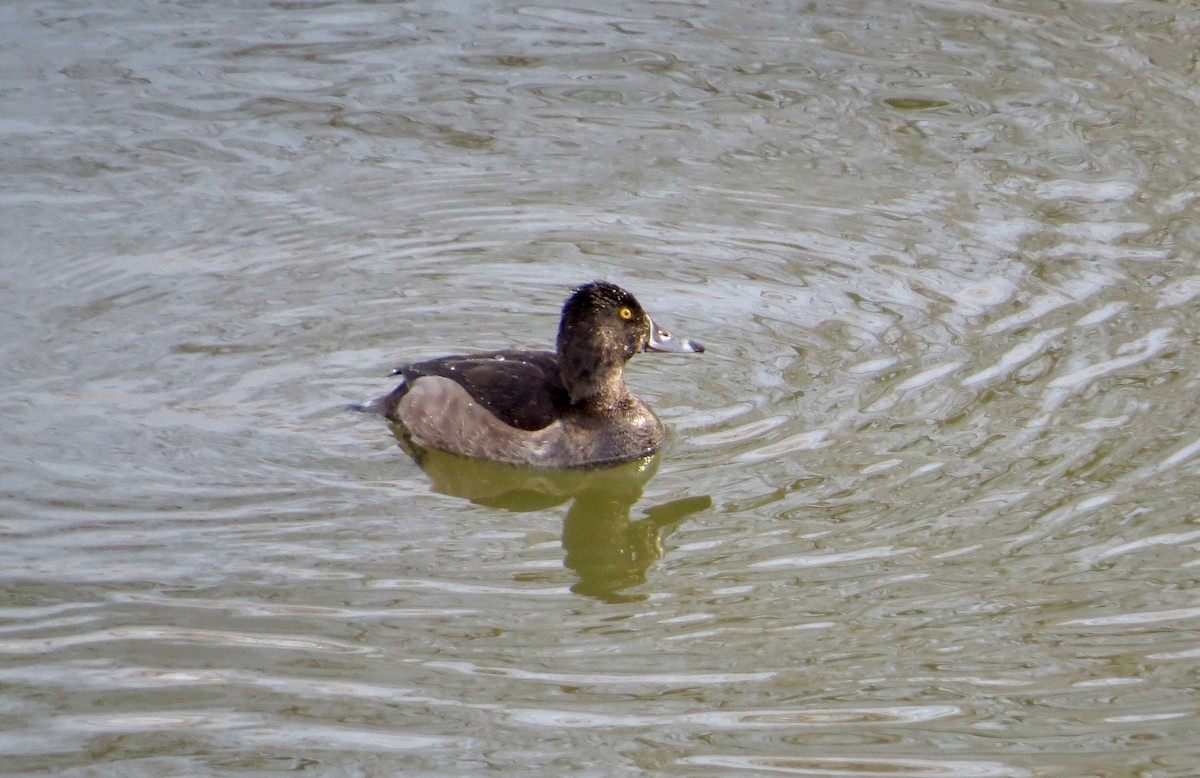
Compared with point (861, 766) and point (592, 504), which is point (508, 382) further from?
point (861, 766)

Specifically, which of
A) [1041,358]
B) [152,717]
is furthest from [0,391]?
[1041,358]

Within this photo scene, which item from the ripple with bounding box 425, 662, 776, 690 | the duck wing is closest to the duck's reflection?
the duck wing

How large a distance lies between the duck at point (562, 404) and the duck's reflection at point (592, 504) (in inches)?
2.5

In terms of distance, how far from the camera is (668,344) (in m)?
8.39

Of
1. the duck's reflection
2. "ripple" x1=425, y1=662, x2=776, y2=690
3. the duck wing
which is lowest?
the duck's reflection

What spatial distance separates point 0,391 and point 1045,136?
7071 millimetres

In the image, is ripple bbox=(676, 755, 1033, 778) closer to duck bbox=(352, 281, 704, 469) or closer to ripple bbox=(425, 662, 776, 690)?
ripple bbox=(425, 662, 776, 690)

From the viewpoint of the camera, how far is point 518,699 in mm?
5824

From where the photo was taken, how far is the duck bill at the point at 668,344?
8.35m

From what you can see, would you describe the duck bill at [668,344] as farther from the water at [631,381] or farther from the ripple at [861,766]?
the ripple at [861,766]

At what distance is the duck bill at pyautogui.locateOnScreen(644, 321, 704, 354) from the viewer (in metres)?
8.35

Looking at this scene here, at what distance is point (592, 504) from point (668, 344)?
0.95 m

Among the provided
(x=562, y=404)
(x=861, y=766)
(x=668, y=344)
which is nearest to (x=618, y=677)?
(x=861, y=766)

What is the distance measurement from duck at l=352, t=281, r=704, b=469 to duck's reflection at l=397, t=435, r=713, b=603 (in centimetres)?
6
